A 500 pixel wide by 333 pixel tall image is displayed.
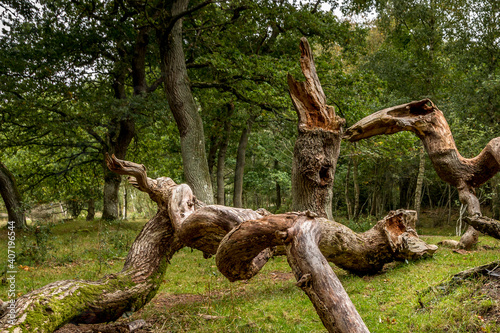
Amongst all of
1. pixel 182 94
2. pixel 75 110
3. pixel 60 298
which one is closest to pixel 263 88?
pixel 182 94

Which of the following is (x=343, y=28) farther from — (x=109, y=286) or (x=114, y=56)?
(x=109, y=286)

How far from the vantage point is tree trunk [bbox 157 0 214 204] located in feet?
32.0

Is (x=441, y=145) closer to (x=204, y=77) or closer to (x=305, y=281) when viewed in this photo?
(x=305, y=281)

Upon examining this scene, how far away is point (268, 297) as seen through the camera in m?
5.73

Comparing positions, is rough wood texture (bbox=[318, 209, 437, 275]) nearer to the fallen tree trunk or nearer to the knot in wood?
the fallen tree trunk

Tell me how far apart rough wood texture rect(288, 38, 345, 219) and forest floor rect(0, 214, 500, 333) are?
1.70 meters

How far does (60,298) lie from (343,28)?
510 inches

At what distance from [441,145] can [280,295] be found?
3676 mm

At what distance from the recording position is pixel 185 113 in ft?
32.1

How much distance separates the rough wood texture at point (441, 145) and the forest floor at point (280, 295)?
1.11 meters

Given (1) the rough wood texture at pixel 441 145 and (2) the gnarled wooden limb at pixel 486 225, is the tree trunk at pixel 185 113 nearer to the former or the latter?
(1) the rough wood texture at pixel 441 145

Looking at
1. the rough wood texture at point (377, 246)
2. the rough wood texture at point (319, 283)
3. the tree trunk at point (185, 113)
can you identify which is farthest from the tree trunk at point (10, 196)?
the rough wood texture at point (319, 283)

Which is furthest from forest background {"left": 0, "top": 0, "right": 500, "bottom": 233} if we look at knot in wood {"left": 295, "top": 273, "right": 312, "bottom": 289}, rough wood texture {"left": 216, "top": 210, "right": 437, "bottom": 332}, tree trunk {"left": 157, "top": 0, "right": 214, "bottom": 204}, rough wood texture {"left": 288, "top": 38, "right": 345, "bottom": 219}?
knot in wood {"left": 295, "top": 273, "right": 312, "bottom": 289}

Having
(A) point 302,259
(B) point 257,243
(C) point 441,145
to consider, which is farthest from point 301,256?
(C) point 441,145
